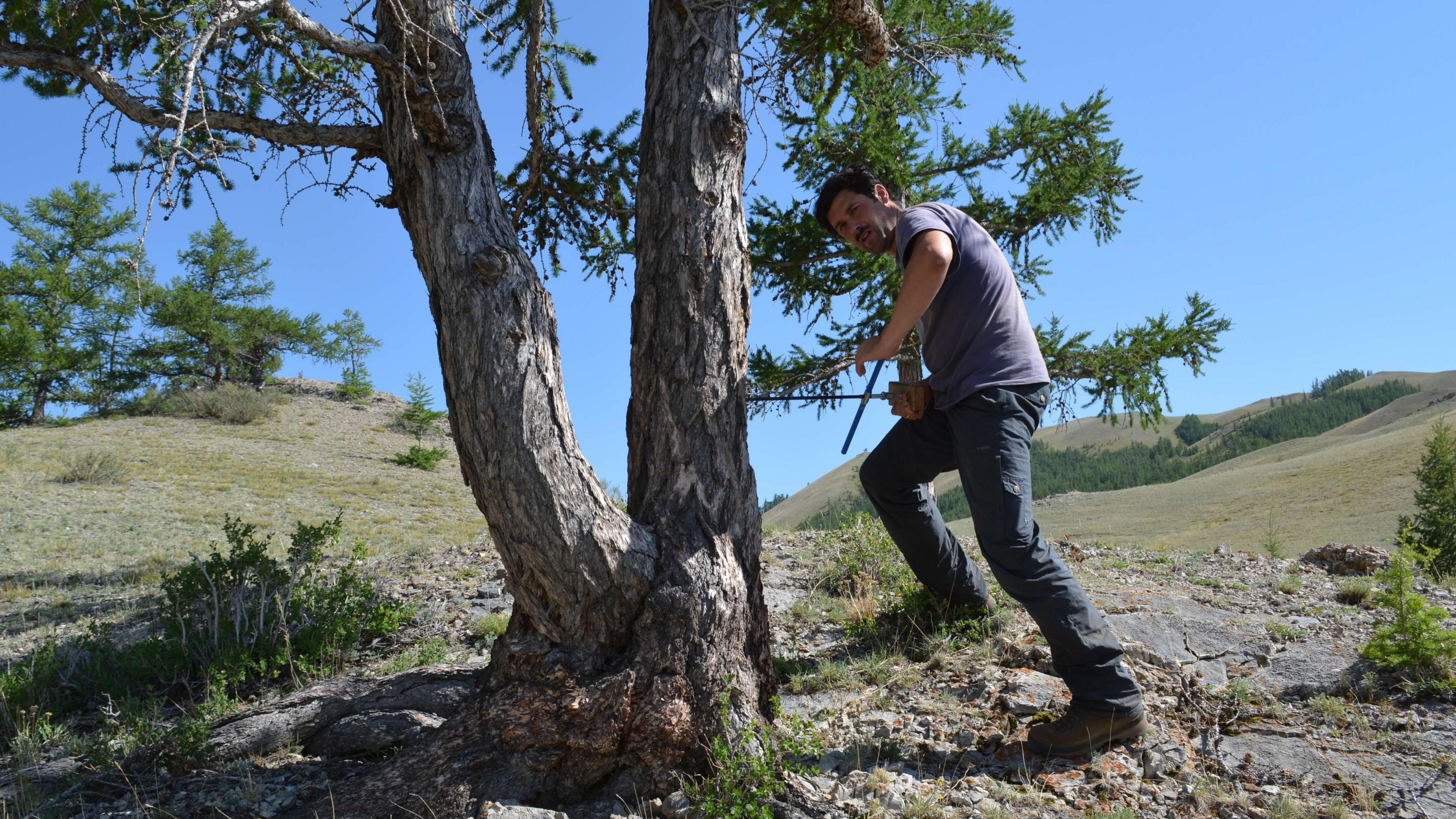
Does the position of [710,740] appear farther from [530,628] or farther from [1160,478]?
[1160,478]

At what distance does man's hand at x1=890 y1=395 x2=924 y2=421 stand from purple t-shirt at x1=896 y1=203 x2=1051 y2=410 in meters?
0.16

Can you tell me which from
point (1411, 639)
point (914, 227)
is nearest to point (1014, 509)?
point (914, 227)

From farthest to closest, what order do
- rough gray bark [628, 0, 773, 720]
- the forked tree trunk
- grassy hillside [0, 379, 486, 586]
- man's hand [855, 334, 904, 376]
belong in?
grassy hillside [0, 379, 486, 586] → man's hand [855, 334, 904, 376] → rough gray bark [628, 0, 773, 720] → the forked tree trunk

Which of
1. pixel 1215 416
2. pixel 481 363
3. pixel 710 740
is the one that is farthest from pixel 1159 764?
pixel 1215 416

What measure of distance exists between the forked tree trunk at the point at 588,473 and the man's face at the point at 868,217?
18.8 inches

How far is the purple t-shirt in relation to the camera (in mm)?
3182

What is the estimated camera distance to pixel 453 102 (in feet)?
11.0

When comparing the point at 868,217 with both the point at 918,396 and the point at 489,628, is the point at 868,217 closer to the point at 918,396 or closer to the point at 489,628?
A: the point at 918,396

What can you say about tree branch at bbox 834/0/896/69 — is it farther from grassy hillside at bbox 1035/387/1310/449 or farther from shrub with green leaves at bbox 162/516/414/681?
grassy hillside at bbox 1035/387/1310/449

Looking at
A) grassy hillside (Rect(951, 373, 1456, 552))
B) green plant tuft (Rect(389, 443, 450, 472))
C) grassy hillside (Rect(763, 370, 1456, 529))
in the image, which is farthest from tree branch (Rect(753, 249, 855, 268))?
grassy hillside (Rect(763, 370, 1456, 529))

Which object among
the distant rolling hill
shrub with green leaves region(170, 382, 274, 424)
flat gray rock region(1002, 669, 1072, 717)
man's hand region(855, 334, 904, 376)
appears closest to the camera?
man's hand region(855, 334, 904, 376)

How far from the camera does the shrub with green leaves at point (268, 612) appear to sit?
183 inches

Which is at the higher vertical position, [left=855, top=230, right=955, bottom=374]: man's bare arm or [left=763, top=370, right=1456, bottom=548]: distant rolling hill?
[left=855, top=230, right=955, bottom=374]: man's bare arm

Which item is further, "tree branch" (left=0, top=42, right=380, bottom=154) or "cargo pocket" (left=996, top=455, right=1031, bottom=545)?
"tree branch" (left=0, top=42, right=380, bottom=154)
